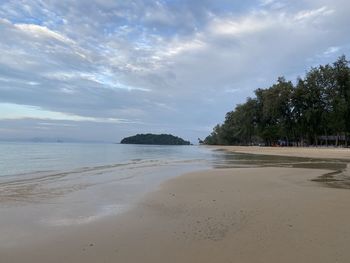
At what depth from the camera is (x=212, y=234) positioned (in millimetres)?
6277

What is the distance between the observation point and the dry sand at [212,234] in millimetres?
5199

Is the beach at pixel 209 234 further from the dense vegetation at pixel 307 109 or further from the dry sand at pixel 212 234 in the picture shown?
the dense vegetation at pixel 307 109

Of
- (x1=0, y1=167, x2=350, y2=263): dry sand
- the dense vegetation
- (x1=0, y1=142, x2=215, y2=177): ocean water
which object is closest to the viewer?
(x1=0, y1=167, x2=350, y2=263): dry sand

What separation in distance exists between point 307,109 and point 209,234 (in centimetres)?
7016

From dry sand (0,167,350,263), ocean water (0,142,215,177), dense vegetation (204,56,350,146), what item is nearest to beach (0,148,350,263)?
dry sand (0,167,350,263)

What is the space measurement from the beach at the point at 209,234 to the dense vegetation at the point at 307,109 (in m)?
59.2

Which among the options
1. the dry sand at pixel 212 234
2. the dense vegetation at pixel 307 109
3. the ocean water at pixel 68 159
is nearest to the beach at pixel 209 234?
the dry sand at pixel 212 234

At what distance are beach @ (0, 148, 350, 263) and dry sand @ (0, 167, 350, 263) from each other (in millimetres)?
13

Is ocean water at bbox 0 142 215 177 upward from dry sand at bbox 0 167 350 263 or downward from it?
upward

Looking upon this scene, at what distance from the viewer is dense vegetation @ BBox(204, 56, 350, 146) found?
64375 millimetres

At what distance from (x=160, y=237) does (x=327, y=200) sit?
5201mm

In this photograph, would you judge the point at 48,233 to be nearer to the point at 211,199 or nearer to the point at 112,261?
the point at 112,261

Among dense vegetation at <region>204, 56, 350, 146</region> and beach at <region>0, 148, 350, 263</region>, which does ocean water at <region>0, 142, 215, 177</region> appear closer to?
beach at <region>0, 148, 350, 263</region>

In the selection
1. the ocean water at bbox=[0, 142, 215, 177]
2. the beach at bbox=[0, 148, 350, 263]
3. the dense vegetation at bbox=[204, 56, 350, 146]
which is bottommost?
the beach at bbox=[0, 148, 350, 263]
